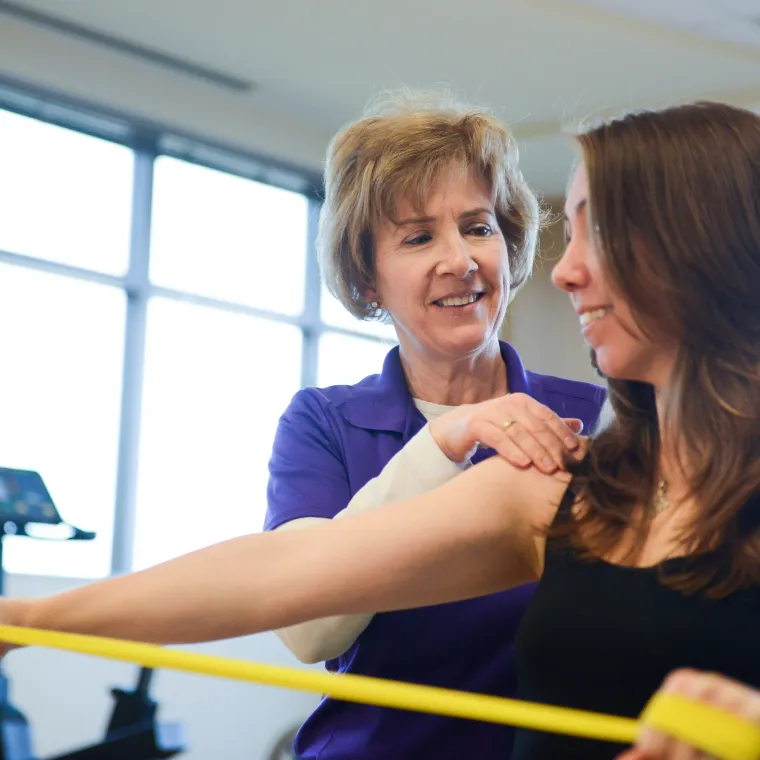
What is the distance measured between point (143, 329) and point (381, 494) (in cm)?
425

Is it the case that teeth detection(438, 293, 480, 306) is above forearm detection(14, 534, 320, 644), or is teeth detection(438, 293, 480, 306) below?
above

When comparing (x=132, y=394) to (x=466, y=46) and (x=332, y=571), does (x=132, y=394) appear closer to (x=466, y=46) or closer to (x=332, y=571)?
(x=466, y=46)

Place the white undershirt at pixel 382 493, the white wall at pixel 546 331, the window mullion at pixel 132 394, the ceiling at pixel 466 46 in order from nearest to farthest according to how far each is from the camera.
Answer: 1. the white undershirt at pixel 382 493
2. the ceiling at pixel 466 46
3. the window mullion at pixel 132 394
4. the white wall at pixel 546 331

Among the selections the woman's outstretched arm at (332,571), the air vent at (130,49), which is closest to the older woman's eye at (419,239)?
the woman's outstretched arm at (332,571)

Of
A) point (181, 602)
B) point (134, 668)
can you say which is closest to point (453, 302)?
point (181, 602)

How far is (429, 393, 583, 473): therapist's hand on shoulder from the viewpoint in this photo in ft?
4.91

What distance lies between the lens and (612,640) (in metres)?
1.24

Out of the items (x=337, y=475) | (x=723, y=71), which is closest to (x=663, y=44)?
(x=723, y=71)

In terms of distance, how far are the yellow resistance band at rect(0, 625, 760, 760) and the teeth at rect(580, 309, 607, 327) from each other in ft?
1.57

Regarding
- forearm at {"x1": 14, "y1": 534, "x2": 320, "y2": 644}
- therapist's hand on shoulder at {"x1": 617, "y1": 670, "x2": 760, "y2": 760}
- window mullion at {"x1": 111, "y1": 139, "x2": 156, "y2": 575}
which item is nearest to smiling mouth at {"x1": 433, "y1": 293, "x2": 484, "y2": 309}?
forearm at {"x1": 14, "y1": 534, "x2": 320, "y2": 644}

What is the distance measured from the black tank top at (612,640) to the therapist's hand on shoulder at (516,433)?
0.56ft

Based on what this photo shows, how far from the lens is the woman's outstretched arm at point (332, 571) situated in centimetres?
144

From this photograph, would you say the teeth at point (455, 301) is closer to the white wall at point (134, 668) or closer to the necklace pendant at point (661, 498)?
the necklace pendant at point (661, 498)

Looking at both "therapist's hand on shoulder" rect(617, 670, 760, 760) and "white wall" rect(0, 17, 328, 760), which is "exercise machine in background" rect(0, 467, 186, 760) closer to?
"therapist's hand on shoulder" rect(617, 670, 760, 760)
